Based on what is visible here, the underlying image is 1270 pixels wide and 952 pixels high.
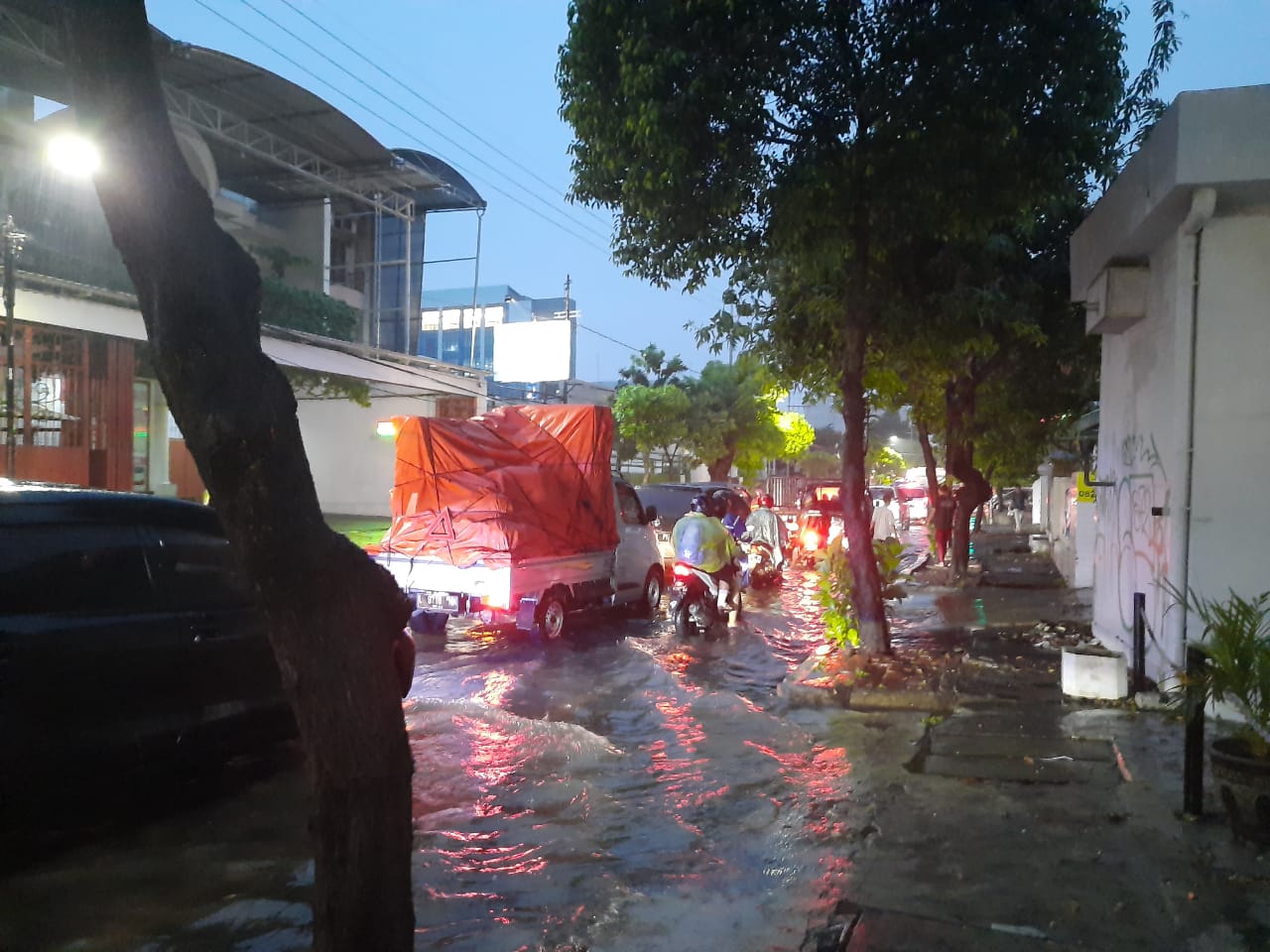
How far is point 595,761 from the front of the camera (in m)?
6.86

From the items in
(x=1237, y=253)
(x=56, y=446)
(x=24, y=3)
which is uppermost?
(x=24, y=3)

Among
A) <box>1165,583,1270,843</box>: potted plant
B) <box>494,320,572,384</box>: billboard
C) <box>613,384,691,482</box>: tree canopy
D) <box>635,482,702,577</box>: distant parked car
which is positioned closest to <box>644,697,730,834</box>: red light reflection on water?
<box>1165,583,1270,843</box>: potted plant

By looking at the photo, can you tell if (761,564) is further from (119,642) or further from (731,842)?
(119,642)

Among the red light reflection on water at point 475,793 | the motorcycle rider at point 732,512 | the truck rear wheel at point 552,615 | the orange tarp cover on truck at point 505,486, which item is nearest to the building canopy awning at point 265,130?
the orange tarp cover on truck at point 505,486

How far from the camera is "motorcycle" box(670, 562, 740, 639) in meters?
12.3

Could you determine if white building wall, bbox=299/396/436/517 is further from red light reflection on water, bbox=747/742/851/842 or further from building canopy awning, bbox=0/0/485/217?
→ red light reflection on water, bbox=747/742/851/842

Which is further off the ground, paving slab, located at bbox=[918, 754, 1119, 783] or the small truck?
the small truck

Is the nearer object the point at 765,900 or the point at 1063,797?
the point at 765,900

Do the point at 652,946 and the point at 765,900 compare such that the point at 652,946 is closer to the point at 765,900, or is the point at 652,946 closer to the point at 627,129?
the point at 765,900

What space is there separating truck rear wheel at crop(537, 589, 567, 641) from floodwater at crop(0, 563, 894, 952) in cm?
262

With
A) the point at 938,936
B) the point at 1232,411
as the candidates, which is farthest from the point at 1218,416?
the point at 938,936

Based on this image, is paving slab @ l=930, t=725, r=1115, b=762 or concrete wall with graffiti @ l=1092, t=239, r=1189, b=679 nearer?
paving slab @ l=930, t=725, r=1115, b=762

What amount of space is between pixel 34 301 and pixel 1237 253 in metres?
16.6

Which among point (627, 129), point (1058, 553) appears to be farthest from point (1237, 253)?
point (1058, 553)
